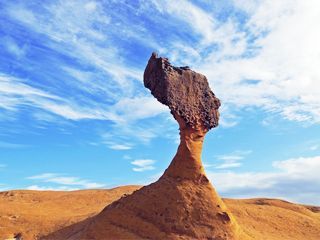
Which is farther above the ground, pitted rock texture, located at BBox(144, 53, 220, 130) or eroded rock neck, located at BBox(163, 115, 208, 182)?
pitted rock texture, located at BBox(144, 53, 220, 130)

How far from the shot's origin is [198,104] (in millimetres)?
18766

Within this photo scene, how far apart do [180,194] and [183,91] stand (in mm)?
4062

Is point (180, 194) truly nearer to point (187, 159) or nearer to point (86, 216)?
point (187, 159)

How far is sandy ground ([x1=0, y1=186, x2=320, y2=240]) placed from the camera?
23028 mm

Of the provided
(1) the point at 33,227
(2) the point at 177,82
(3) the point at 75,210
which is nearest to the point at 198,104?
(2) the point at 177,82

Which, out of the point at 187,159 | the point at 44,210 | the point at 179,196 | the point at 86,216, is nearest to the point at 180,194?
the point at 179,196

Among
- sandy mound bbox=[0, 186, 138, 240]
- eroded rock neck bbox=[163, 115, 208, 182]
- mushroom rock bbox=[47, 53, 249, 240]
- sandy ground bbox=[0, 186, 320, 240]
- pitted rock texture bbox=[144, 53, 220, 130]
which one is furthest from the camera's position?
sandy ground bbox=[0, 186, 320, 240]

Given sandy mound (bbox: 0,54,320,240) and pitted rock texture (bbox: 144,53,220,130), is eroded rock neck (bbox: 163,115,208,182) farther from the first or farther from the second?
pitted rock texture (bbox: 144,53,220,130)

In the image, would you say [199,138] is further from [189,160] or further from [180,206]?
[180,206]

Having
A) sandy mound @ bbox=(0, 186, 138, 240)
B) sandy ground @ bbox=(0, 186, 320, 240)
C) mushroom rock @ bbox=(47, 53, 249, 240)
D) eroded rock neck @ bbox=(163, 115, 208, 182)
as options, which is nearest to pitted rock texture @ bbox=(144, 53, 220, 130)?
mushroom rock @ bbox=(47, 53, 249, 240)

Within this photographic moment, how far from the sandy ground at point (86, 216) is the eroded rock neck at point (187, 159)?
4949 millimetres

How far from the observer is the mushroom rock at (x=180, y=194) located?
1745cm

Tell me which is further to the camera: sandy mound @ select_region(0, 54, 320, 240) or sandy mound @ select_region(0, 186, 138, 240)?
sandy mound @ select_region(0, 186, 138, 240)

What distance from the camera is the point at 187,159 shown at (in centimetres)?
1855
